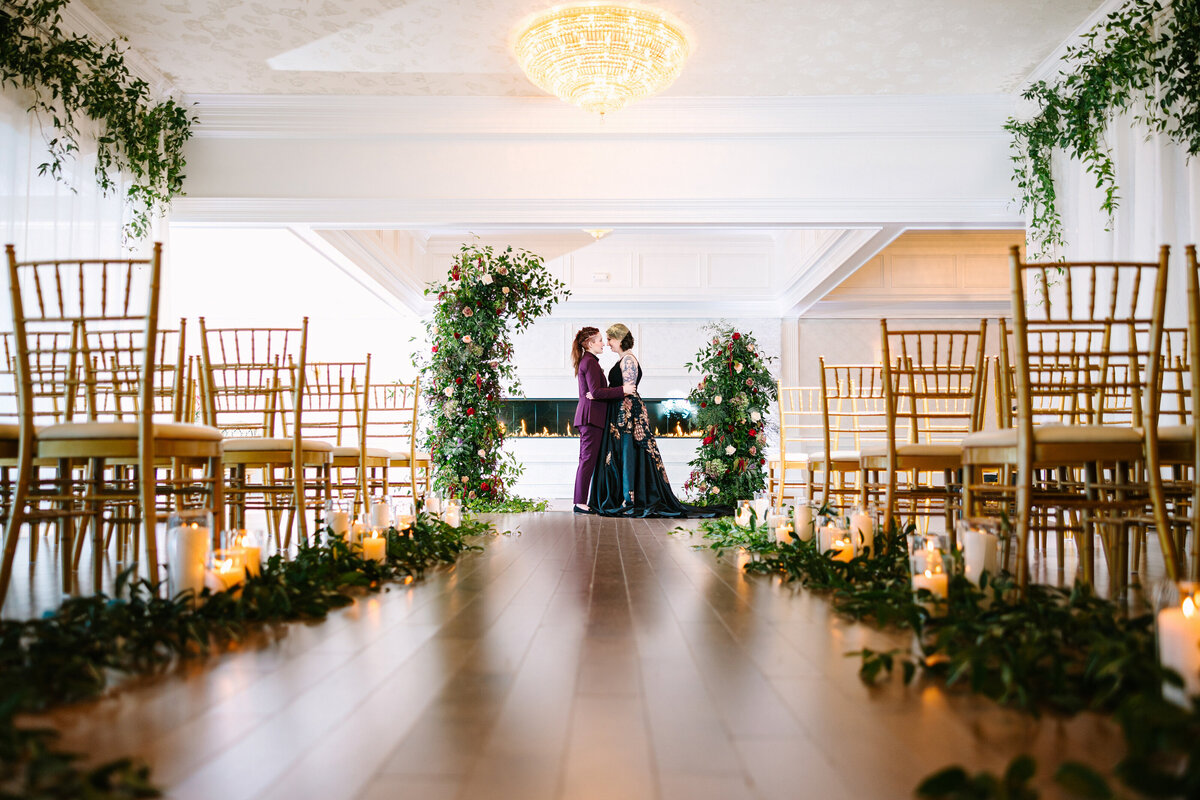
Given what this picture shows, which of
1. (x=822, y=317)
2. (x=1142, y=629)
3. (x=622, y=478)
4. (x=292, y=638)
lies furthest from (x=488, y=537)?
(x=822, y=317)

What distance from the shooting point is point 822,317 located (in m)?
→ 11.1

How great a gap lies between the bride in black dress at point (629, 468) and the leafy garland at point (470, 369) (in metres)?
0.85

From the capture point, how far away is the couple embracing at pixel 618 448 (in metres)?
7.67

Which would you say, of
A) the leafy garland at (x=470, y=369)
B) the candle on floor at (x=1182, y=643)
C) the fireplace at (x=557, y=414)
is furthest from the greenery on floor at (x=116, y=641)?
the fireplace at (x=557, y=414)

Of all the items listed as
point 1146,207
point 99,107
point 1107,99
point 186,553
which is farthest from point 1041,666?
point 99,107

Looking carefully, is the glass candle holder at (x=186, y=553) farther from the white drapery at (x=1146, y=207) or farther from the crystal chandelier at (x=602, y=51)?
the white drapery at (x=1146, y=207)

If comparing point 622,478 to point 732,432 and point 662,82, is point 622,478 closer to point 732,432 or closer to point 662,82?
point 732,432

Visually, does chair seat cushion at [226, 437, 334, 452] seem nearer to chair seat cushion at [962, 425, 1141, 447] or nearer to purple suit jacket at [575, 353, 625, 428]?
chair seat cushion at [962, 425, 1141, 447]

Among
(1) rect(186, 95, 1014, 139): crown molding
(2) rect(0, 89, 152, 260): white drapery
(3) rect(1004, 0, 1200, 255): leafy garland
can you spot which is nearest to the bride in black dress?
(1) rect(186, 95, 1014, 139): crown molding

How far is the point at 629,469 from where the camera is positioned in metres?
7.68

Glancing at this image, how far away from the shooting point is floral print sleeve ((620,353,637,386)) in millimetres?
7855

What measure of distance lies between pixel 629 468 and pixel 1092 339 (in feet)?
12.2

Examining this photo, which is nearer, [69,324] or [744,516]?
[69,324]

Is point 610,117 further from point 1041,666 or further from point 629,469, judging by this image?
point 1041,666
